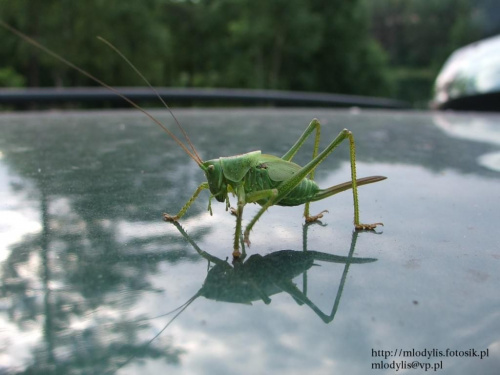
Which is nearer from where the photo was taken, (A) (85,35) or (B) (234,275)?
(B) (234,275)

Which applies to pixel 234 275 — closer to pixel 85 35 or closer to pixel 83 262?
pixel 83 262

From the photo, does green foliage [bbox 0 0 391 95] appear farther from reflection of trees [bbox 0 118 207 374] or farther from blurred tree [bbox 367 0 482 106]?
reflection of trees [bbox 0 118 207 374]

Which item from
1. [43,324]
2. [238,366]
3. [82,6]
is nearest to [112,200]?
[43,324]

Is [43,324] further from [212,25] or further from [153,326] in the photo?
[212,25]

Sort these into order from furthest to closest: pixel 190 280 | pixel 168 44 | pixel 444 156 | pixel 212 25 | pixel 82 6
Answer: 1. pixel 212 25
2. pixel 168 44
3. pixel 82 6
4. pixel 444 156
5. pixel 190 280

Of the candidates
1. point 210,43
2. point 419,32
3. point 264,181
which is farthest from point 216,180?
point 419,32

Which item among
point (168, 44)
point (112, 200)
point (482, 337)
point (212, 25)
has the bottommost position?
point (482, 337)

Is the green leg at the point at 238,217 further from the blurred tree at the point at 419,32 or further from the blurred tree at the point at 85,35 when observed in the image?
the blurred tree at the point at 419,32
